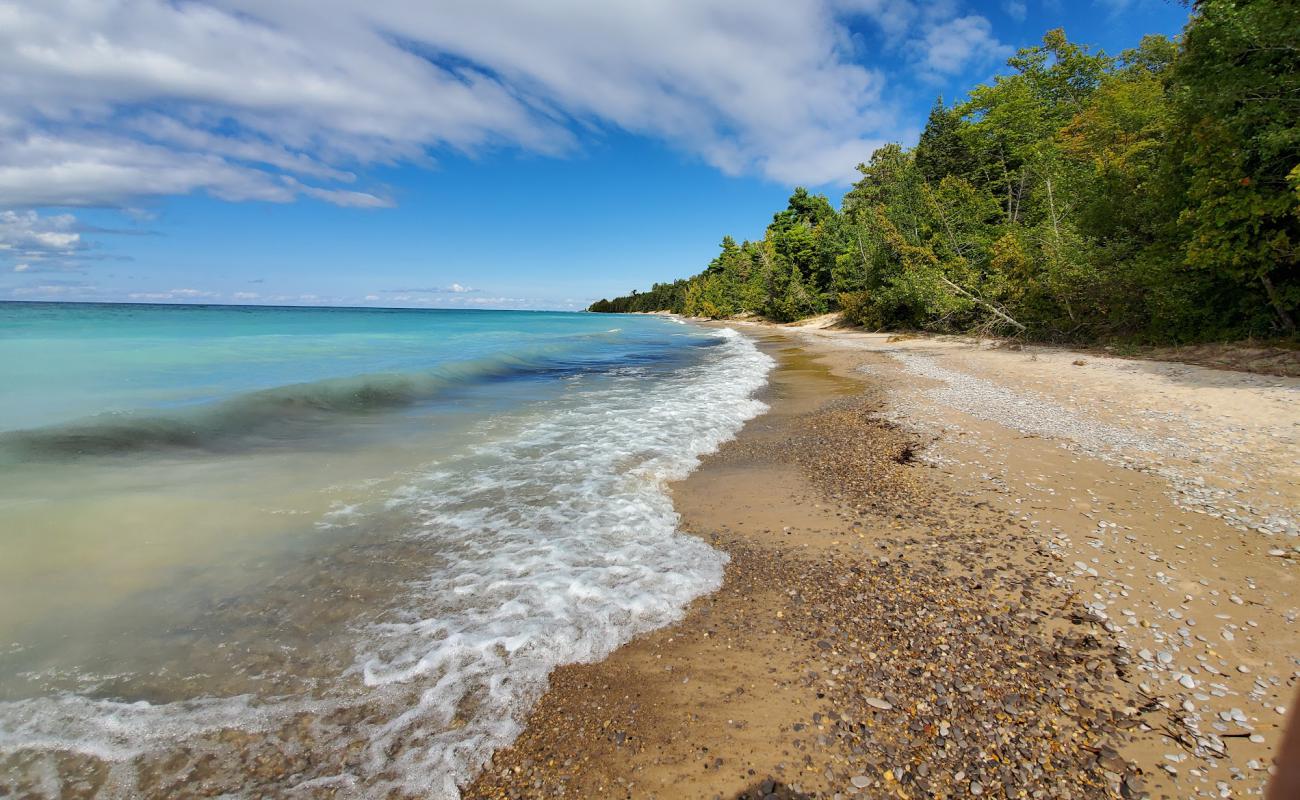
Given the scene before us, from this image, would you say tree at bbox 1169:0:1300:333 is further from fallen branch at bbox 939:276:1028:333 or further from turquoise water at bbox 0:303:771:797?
turquoise water at bbox 0:303:771:797

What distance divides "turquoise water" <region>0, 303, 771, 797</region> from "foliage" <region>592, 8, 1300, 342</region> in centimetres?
1538

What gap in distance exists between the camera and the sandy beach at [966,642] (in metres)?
2.06

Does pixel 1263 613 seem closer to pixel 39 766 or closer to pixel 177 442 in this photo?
pixel 39 766

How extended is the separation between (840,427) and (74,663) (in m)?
10.4

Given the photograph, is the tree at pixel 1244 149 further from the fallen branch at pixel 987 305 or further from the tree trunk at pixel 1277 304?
the fallen branch at pixel 987 305

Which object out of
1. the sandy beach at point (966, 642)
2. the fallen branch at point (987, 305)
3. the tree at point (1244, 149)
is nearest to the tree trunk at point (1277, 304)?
the tree at point (1244, 149)

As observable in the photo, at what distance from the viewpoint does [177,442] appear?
9.34m

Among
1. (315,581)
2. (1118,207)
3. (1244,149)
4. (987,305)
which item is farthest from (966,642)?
(987,305)

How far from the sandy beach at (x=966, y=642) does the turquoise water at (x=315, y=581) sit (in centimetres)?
57

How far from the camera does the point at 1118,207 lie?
661 inches

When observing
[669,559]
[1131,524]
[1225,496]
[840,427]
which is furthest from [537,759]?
[840,427]

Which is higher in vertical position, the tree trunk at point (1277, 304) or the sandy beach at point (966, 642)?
the tree trunk at point (1277, 304)

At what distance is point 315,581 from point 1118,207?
26.6 m

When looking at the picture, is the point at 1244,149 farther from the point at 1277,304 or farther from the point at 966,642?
the point at 966,642
